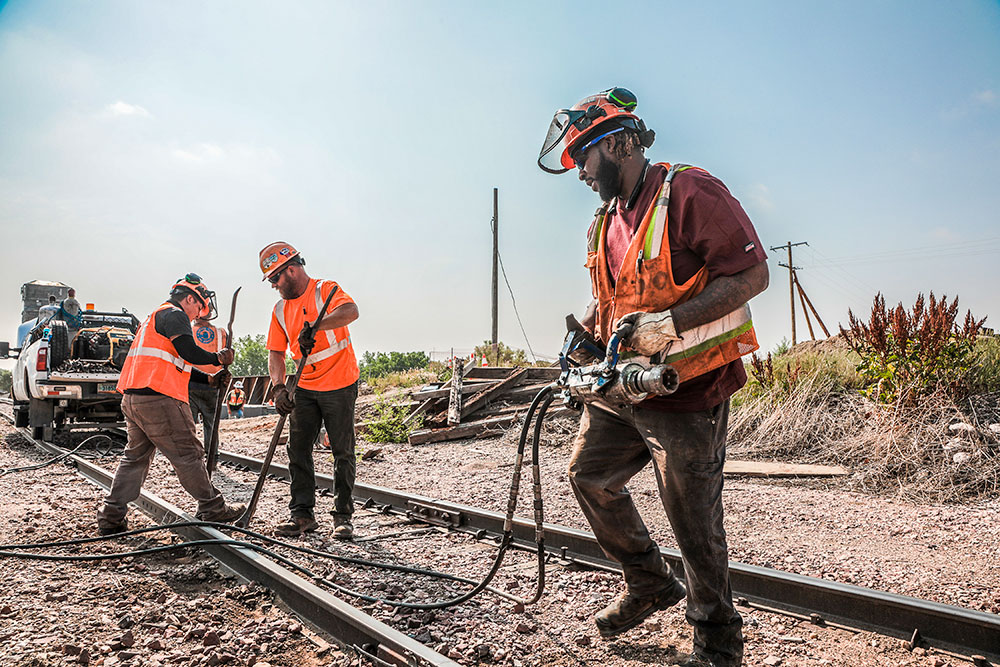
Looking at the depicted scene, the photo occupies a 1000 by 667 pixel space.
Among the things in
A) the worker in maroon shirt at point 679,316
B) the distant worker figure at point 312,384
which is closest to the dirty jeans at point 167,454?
the distant worker figure at point 312,384

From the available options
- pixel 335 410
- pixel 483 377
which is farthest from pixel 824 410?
pixel 483 377

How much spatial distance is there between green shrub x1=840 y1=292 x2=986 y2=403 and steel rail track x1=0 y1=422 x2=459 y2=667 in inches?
260

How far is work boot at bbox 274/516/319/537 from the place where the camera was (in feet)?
17.8

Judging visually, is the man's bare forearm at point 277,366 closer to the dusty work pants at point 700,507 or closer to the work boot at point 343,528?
the work boot at point 343,528

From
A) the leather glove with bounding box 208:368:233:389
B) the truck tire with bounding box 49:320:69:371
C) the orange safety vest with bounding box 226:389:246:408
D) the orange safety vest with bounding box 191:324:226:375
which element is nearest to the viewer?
the leather glove with bounding box 208:368:233:389

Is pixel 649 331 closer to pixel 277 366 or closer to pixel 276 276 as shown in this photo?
pixel 276 276

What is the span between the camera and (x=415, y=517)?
581 cm

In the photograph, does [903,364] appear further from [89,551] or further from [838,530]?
[89,551]

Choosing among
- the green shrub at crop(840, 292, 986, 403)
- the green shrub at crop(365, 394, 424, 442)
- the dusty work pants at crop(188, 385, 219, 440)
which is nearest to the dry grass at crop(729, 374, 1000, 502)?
the green shrub at crop(840, 292, 986, 403)

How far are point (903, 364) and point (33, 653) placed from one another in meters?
8.03

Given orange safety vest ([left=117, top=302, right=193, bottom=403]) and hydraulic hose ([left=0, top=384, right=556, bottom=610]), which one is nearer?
hydraulic hose ([left=0, top=384, right=556, bottom=610])

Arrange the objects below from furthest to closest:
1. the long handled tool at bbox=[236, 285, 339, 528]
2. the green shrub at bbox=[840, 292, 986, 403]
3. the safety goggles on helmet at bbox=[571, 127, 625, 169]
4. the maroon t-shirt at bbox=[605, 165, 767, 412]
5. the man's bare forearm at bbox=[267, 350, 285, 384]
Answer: the green shrub at bbox=[840, 292, 986, 403] → the man's bare forearm at bbox=[267, 350, 285, 384] → the long handled tool at bbox=[236, 285, 339, 528] → the safety goggles on helmet at bbox=[571, 127, 625, 169] → the maroon t-shirt at bbox=[605, 165, 767, 412]

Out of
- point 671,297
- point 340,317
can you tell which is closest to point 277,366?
point 340,317

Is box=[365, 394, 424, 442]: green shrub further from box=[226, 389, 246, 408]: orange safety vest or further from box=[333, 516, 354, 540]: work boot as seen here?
box=[333, 516, 354, 540]: work boot
